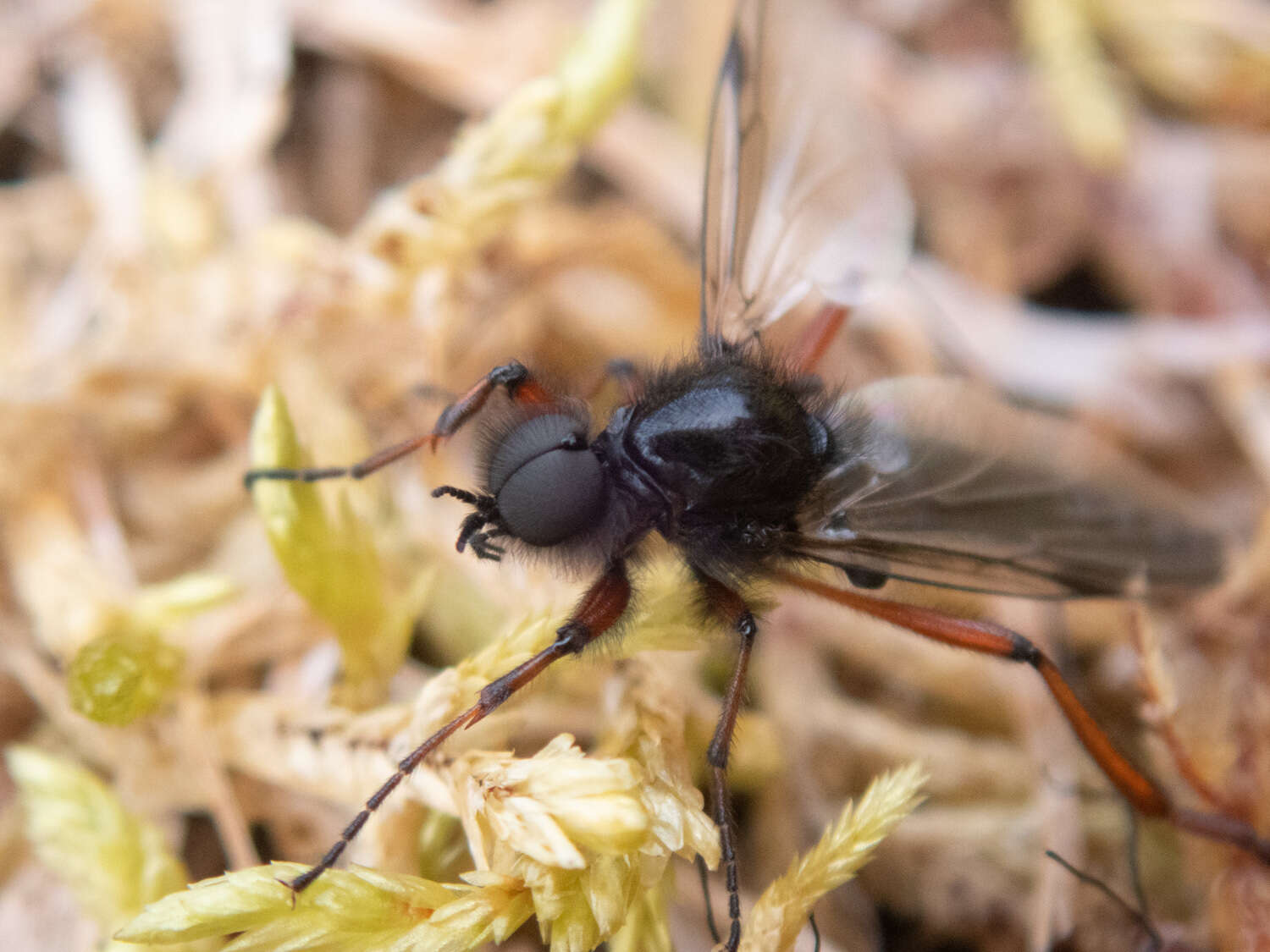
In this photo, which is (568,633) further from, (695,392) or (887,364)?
(887,364)

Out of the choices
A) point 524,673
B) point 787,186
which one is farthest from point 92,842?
point 787,186

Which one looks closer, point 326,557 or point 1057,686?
point 326,557

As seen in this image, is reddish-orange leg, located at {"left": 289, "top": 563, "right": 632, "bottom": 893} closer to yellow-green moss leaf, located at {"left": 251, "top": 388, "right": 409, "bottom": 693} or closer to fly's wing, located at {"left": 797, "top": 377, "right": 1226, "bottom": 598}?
yellow-green moss leaf, located at {"left": 251, "top": 388, "right": 409, "bottom": 693}

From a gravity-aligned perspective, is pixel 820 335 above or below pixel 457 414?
below

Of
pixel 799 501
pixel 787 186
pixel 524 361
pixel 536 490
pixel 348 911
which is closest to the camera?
pixel 348 911

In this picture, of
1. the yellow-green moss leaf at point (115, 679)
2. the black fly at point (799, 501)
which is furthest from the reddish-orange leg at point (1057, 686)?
the yellow-green moss leaf at point (115, 679)

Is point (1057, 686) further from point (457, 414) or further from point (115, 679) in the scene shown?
point (115, 679)

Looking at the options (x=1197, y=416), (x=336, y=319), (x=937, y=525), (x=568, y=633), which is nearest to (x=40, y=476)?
(x=336, y=319)

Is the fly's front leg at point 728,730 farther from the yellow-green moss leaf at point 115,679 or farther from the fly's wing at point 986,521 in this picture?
the yellow-green moss leaf at point 115,679
